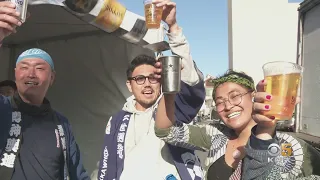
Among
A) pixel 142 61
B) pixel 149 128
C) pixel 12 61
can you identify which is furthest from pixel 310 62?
pixel 12 61

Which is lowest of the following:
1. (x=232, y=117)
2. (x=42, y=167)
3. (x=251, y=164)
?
(x=42, y=167)

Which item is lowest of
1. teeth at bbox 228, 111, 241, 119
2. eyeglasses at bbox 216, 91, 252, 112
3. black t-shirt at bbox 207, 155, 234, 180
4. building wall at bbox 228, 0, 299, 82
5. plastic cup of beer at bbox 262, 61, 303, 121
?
black t-shirt at bbox 207, 155, 234, 180

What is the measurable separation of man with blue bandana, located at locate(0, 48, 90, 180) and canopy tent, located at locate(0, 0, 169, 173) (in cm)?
→ 268

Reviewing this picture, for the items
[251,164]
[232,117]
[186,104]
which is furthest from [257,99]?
[186,104]

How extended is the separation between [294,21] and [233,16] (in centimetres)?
316

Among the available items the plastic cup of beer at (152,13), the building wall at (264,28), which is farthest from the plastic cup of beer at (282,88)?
the building wall at (264,28)

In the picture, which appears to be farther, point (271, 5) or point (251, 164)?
point (271, 5)

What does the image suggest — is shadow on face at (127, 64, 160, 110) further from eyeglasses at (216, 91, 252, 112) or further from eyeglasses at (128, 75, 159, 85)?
eyeglasses at (216, 91, 252, 112)

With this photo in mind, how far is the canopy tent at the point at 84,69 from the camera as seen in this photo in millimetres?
4961

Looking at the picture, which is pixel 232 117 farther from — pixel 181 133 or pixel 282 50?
pixel 282 50

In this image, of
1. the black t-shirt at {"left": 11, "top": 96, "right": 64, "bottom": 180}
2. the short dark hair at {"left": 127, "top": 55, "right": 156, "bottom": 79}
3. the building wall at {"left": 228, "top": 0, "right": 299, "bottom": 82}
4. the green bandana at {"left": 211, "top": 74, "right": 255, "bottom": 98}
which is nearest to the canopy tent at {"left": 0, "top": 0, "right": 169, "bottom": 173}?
the short dark hair at {"left": 127, "top": 55, "right": 156, "bottom": 79}

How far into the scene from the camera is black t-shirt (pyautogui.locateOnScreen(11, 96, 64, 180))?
1.88 metres

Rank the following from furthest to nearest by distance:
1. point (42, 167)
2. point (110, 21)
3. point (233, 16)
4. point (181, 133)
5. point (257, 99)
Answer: point (233, 16) < point (110, 21) < point (42, 167) < point (181, 133) < point (257, 99)

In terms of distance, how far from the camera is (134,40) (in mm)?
3900
